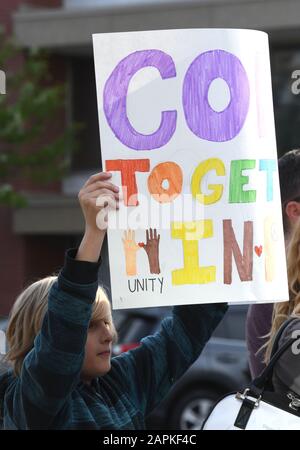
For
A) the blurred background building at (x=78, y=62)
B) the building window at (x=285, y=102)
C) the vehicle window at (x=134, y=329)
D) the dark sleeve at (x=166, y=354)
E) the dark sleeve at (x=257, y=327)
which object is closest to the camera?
the dark sleeve at (x=166, y=354)

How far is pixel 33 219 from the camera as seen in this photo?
62.6 ft

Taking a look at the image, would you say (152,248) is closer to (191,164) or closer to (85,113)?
(191,164)

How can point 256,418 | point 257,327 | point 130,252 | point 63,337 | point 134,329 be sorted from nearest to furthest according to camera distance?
point 256,418 < point 63,337 < point 130,252 < point 257,327 < point 134,329

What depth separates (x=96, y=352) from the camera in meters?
2.81

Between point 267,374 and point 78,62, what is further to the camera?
point 78,62

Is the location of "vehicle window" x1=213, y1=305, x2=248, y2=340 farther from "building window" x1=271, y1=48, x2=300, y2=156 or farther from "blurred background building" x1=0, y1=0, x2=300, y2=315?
"blurred background building" x1=0, y1=0, x2=300, y2=315

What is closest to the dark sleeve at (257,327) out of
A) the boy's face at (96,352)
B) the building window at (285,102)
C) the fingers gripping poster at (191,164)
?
the fingers gripping poster at (191,164)

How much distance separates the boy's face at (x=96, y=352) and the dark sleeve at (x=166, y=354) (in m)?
0.16

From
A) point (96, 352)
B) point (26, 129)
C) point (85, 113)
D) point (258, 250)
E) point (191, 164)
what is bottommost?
point (96, 352)

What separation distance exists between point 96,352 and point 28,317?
21 cm

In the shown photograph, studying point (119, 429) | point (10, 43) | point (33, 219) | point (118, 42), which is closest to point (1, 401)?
point (119, 429)

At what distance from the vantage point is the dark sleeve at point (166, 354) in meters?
2.99

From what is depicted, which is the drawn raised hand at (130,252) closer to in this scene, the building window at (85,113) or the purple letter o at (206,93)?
the purple letter o at (206,93)

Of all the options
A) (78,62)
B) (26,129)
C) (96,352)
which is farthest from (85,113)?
(96,352)
